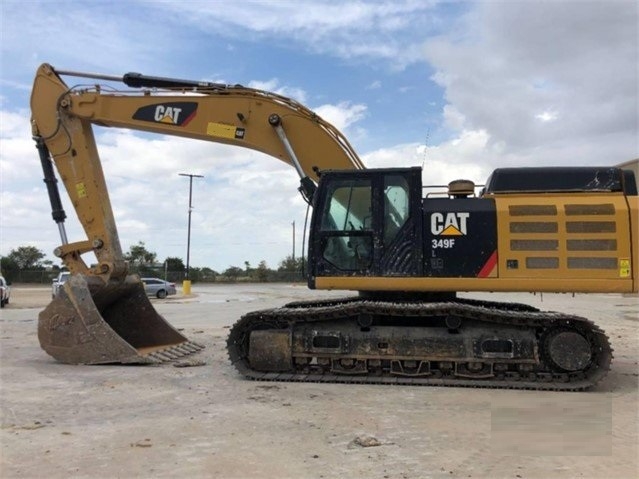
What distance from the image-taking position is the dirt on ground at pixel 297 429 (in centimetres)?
436

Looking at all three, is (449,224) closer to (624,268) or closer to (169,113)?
(624,268)

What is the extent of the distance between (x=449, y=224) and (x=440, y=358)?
1.77 meters

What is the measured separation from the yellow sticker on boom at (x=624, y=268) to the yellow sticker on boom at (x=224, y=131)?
19.2 ft

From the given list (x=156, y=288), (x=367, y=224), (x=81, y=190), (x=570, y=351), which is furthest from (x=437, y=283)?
(x=156, y=288)

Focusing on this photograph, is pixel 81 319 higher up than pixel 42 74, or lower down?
lower down

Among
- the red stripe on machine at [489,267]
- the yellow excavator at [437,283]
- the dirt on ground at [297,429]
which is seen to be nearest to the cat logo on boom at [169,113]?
the yellow excavator at [437,283]

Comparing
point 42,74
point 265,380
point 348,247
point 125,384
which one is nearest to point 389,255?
point 348,247

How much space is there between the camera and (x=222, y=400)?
259 inches

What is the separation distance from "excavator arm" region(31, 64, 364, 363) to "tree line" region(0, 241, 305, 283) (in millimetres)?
53657

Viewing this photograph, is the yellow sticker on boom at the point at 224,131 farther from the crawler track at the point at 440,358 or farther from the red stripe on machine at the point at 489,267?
the red stripe on machine at the point at 489,267

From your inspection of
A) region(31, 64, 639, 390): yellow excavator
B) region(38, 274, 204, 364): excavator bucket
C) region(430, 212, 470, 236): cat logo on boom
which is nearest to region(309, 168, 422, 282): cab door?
region(31, 64, 639, 390): yellow excavator

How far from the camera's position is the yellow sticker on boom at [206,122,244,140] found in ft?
30.7

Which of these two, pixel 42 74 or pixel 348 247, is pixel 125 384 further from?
pixel 42 74

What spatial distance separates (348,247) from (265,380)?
6.96 ft
